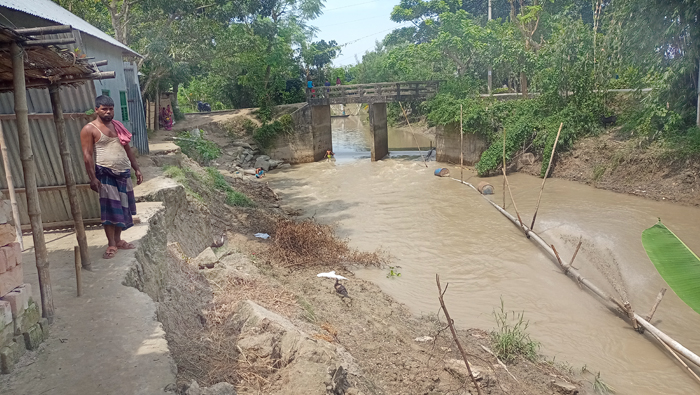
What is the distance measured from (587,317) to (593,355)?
45.6 inches

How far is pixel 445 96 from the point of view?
2188 centimetres

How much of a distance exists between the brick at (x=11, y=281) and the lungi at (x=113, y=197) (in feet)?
4.71

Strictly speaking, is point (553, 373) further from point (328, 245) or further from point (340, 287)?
point (328, 245)

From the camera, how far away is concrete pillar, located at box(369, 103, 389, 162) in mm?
23125

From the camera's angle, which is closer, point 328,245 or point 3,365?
point 3,365

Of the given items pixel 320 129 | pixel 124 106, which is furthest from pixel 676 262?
pixel 320 129

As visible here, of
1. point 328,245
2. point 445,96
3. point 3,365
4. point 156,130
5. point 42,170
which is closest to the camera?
point 3,365

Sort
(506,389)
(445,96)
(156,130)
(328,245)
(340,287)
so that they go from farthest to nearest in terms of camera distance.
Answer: (445,96) → (156,130) → (328,245) → (340,287) → (506,389)

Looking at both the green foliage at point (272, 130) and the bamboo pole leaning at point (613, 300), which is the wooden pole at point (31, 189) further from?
the green foliage at point (272, 130)

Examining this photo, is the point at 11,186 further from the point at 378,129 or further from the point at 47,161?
the point at 378,129

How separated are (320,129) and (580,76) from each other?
1211 centimetres

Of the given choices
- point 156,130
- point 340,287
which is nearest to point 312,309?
point 340,287

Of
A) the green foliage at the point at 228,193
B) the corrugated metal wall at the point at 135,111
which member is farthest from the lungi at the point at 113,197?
the corrugated metal wall at the point at 135,111

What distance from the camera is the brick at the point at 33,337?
3.54 metres
